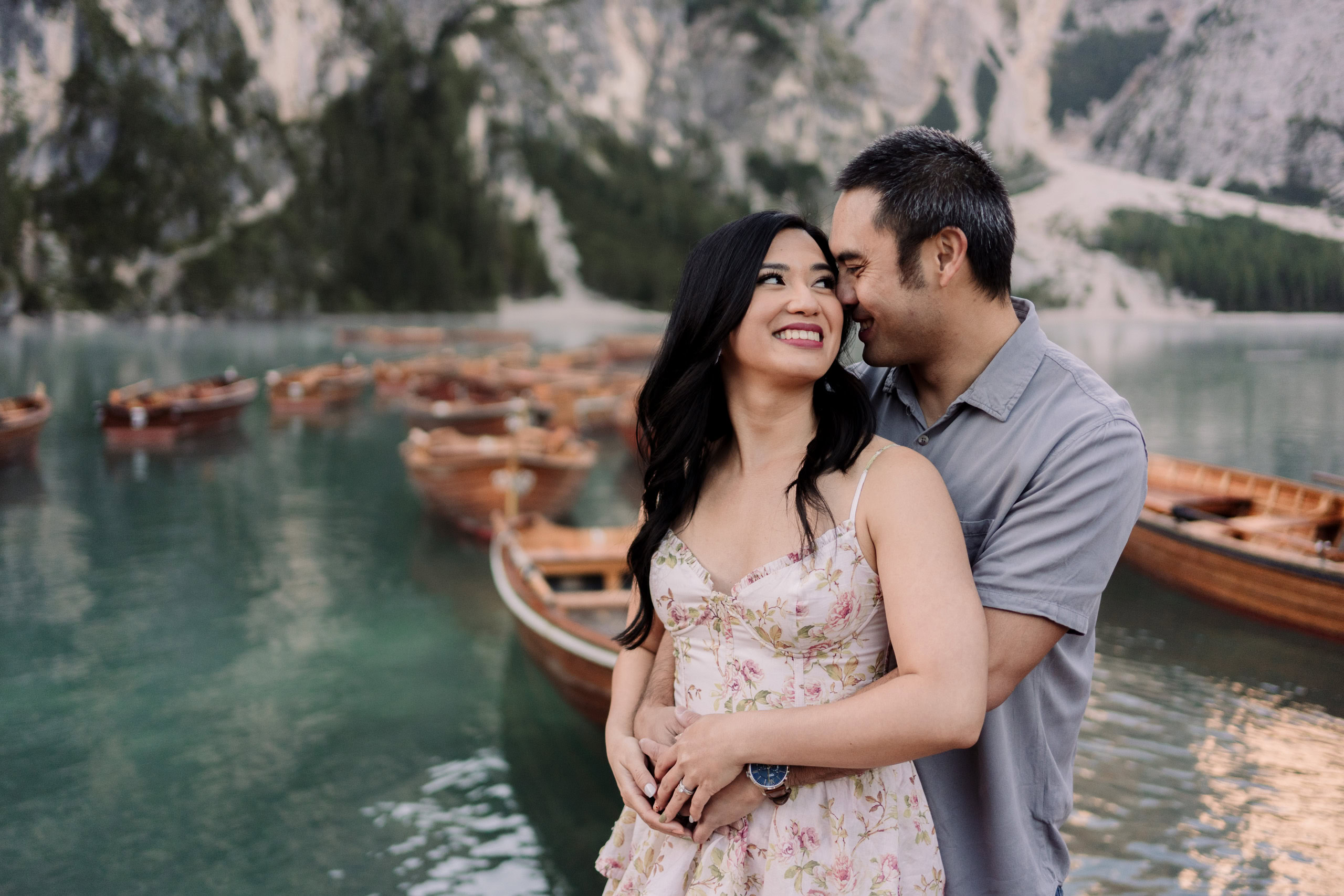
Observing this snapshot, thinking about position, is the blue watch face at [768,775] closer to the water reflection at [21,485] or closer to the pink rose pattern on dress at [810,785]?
the pink rose pattern on dress at [810,785]

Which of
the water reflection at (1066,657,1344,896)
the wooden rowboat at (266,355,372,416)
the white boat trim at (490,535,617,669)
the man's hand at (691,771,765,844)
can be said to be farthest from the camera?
the wooden rowboat at (266,355,372,416)

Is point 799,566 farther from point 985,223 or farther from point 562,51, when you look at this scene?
point 562,51

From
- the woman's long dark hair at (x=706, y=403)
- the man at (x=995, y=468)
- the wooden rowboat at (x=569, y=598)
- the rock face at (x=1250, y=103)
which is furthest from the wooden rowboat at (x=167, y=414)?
the man at (x=995, y=468)

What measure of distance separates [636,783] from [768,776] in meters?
0.25

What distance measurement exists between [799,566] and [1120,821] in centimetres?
582

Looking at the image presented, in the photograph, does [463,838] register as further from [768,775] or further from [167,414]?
[167,414]

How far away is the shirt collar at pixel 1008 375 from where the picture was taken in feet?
4.72

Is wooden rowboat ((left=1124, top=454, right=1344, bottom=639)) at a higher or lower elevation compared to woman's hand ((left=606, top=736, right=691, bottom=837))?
lower

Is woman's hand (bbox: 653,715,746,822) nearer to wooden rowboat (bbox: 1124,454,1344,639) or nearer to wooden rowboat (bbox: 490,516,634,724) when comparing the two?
wooden rowboat (bbox: 490,516,634,724)

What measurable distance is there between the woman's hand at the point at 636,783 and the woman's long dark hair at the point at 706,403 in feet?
0.72

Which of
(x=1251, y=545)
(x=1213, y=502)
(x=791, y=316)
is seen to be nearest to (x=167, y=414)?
(x=1213, y=502)

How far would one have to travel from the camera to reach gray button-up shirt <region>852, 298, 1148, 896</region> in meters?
1.31

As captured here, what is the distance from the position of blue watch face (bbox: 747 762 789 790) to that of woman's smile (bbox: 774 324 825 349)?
647 mm

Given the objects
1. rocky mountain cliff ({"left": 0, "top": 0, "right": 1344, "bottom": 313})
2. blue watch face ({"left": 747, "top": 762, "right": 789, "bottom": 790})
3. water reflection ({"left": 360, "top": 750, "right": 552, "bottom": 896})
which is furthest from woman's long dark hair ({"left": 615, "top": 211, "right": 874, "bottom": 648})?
rocky mountain cliff ({"left": 0, "top": 0, "right": 1344, "bottom": 313})
